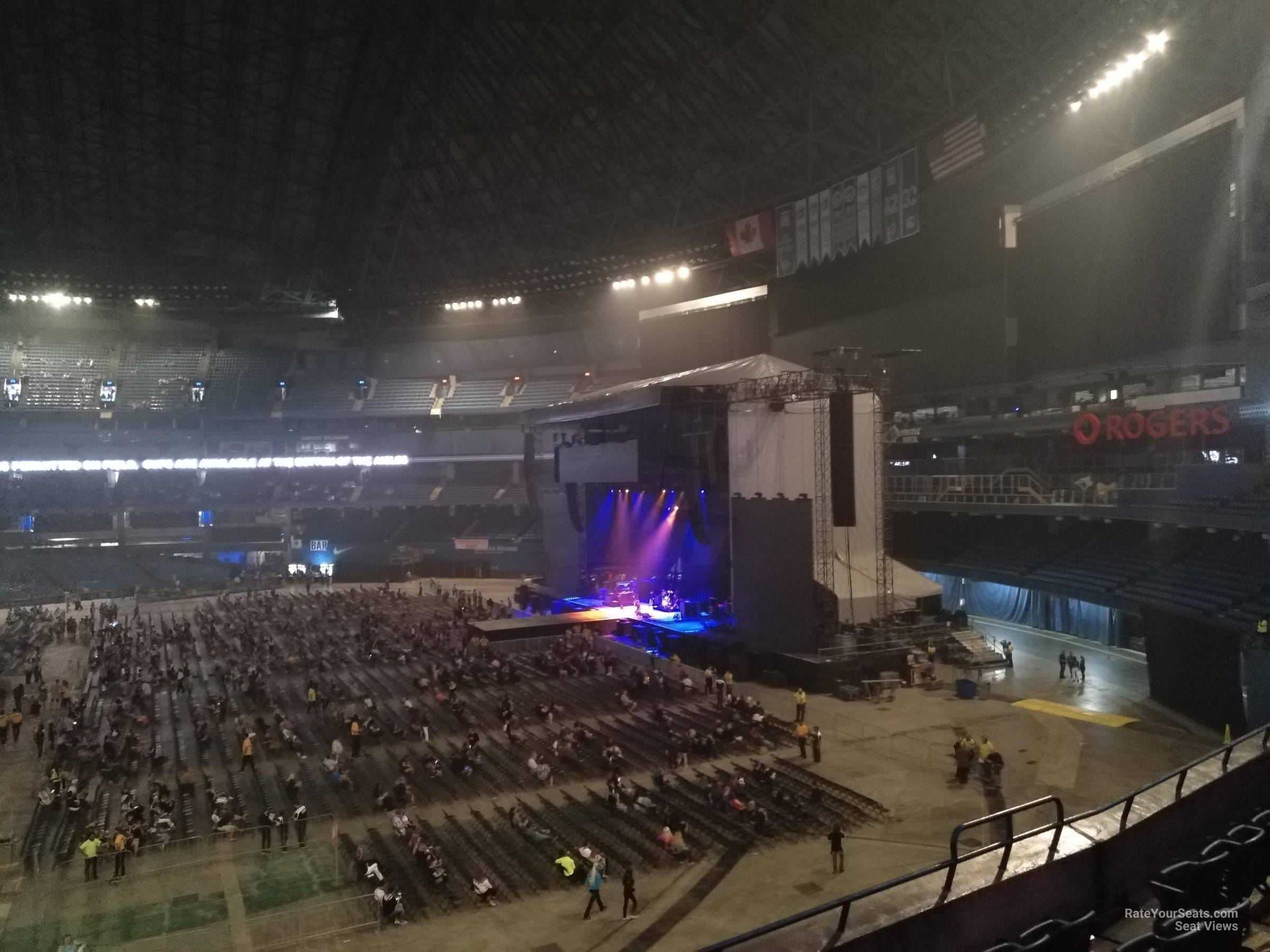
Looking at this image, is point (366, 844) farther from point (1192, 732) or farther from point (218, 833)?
point (1192, 732)

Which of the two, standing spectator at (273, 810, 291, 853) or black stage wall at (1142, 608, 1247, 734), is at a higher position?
black stage wall at (1142, 608, 1247, 734)

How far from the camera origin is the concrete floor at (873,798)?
13.9 meters

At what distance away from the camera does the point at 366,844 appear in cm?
1742

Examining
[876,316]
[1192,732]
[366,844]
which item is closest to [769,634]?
[1192,732]

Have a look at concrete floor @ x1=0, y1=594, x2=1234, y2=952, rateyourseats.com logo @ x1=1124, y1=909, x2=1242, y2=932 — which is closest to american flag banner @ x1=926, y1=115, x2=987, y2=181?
concrete floor @ x1=0, y1=594, x2=1234, y2=952

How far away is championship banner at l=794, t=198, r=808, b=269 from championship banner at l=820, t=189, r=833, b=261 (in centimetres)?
107

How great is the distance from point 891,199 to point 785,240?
6900 mm

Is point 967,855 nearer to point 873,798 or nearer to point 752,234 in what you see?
point 873,798

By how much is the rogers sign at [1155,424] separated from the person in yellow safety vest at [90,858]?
32.2 metres

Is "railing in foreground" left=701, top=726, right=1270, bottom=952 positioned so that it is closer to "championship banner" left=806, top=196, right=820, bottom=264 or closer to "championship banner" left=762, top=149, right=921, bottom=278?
"championship banner" left=762, top=149, right=921, bottom=278

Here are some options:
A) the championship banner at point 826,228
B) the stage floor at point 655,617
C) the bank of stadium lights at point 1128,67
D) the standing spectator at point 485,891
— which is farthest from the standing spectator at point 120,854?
the championship banner at point 826,228

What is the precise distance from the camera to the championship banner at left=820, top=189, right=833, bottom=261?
39.2 m

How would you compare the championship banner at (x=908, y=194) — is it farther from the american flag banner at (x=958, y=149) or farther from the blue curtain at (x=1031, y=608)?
the blue curtain at (x=1031, y=608)

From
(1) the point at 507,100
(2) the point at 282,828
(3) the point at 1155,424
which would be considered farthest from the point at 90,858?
(1) the point at 507,100
